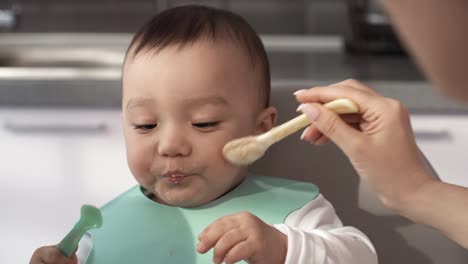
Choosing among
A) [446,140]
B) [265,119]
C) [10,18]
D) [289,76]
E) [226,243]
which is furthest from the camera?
[10,18]

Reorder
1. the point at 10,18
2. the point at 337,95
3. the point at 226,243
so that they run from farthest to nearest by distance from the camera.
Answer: the point at 10,18
the point at 337,95
the point at 226,243

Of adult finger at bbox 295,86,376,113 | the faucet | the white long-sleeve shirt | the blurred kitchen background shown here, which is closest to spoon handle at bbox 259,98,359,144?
adult finger at bbox 295,86,376,113

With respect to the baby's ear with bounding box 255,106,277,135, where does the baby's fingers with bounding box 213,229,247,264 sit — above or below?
below

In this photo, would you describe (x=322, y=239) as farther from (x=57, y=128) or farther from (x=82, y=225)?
(x=57, y=128)

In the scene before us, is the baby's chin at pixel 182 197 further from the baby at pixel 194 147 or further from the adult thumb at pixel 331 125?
the adult thumb at pixel 331 125

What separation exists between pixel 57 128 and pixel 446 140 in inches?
28.5

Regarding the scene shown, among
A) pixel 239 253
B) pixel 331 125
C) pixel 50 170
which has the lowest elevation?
pixel 50 170

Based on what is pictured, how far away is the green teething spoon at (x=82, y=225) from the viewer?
897 millimetres

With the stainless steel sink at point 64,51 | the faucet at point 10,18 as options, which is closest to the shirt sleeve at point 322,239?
the stainless steel sink at point 64,51

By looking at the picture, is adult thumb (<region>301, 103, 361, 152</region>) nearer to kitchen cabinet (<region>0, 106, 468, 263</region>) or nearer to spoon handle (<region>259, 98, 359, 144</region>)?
spoon handle (<region>259, 98, 359, 144</region>)

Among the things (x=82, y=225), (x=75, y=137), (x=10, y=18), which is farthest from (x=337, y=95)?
(x=10, y=18)

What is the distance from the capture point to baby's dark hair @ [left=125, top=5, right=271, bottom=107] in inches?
38.8

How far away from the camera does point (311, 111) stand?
0.86m

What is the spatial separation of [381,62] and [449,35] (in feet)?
4.38
